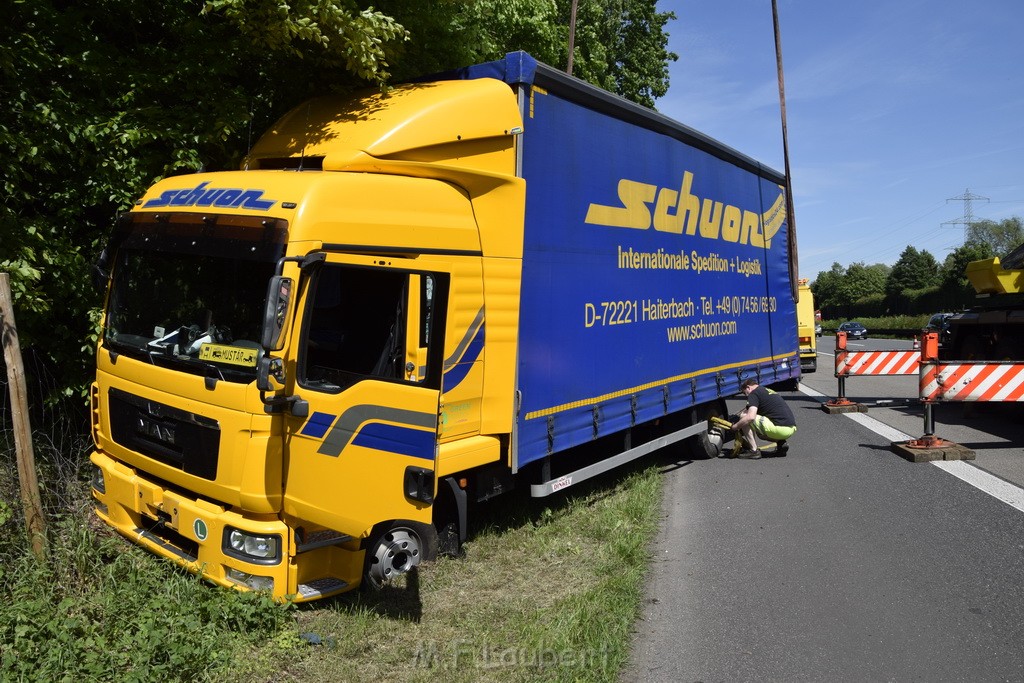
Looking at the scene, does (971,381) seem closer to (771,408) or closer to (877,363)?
(771,408)

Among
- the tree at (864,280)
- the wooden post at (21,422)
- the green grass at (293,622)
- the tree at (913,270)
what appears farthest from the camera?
the tree at (864,280)

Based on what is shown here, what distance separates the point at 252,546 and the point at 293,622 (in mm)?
508

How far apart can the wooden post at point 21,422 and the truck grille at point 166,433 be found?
0.50 metres

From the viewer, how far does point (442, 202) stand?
16.5ft

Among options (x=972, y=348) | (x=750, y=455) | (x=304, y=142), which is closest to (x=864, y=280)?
(x=972, y=348)

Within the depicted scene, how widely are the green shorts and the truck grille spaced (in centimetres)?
721

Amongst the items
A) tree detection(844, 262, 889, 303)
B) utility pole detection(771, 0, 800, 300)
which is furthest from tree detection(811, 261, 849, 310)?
utility pole detection(771, 0, 800, 300)

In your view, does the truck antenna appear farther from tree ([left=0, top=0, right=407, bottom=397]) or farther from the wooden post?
the wooden post

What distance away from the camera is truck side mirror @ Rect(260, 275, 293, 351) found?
3.86 metres

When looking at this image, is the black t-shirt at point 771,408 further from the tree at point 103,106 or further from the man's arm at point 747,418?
the tree at point 103,106

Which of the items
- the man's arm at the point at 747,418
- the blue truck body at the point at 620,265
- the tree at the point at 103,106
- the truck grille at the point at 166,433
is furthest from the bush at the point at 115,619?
the man's arm at the point at 747,418

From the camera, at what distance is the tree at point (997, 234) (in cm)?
8166

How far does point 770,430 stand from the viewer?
964 cm

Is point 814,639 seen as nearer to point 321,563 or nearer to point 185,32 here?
point 321,563
